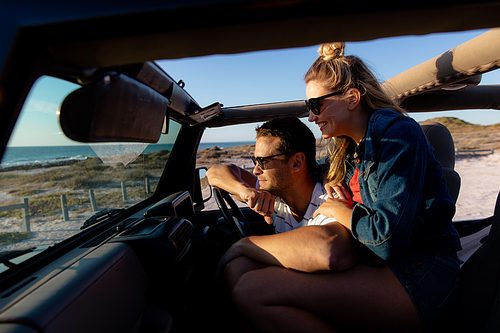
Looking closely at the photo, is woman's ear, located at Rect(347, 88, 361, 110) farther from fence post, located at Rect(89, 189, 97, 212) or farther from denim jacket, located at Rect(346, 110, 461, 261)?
fence post, located at Rect(89, 189, 97, 212)

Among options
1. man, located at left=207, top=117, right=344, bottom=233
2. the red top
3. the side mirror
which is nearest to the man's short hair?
man, located at left=207, top=117, right=344, bottom=233

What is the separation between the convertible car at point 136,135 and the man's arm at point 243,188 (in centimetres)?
14

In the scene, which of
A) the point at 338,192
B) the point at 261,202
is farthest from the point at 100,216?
the point at 338,192

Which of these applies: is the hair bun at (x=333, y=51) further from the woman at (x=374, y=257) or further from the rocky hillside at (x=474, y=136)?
the rocky hillside at (x=474, y=136)

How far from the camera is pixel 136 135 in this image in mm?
807

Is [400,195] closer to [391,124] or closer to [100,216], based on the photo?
[391,124]

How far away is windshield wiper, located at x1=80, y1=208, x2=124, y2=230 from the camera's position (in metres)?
1.91

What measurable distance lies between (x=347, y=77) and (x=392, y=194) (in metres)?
0.80

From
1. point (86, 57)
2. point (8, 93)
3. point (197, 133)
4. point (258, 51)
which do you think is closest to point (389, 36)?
point (258, 51)

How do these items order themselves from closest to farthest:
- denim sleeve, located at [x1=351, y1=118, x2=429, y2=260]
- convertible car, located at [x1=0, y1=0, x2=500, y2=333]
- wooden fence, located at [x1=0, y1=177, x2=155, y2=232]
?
convertible car, located at [x1=0, y1=0, x2=500, y2=333], denim sleeve, located at [x1=351, y1=118, x2=429, y2=260], wooden fence, located at [x1=0, y1=177, x2=155, y2=232]

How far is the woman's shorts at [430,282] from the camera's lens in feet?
4.12

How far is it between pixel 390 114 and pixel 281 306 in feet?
3.80

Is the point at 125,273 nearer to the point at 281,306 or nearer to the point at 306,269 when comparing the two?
the point at 281,306

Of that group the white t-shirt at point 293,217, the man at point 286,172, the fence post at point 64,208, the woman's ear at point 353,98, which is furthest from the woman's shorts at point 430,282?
the fence post at point 64,208
